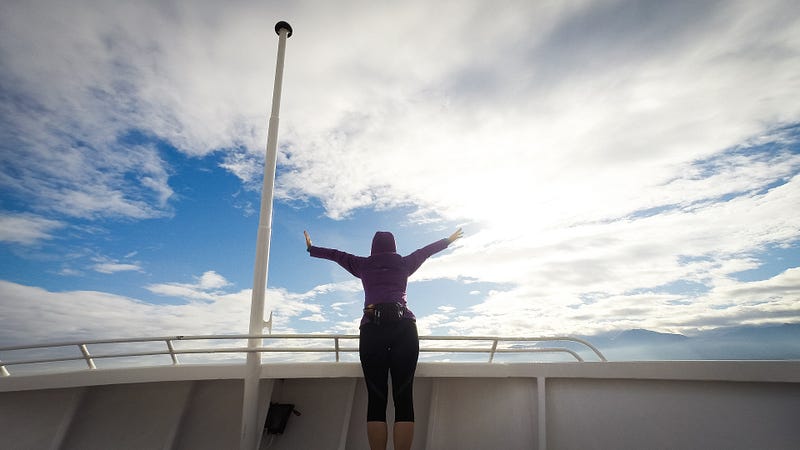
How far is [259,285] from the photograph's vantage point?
489 cm

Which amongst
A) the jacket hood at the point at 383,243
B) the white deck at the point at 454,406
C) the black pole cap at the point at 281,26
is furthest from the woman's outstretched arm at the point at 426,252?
the black pole cap at the point at 281,26

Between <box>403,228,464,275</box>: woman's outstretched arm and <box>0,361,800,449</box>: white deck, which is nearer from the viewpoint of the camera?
<box>0,361,800,449</box>: white deck

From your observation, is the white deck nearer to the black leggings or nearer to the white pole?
the white pole

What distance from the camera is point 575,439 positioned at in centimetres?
394

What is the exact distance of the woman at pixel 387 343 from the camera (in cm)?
345

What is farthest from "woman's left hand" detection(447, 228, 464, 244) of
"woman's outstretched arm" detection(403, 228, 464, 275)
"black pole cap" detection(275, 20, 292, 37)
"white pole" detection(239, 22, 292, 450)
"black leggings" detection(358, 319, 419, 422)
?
"black pole cap" detection(275, 20, 292, 37)

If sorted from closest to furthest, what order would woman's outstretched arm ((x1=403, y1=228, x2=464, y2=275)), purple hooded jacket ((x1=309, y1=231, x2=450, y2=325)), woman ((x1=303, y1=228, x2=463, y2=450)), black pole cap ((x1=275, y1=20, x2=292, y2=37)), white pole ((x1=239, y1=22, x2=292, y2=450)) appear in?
woman ((x1=303, y1=228, x2=463, y2=450)) → purple hooded jacket ((x1=309, y1=231, x2=450, y2=325)) → woman's outstretched arm ((x1=403, y1=228, x2=464, y2=275)) → white pole ((x1=239, y1=22, x2=292, y2=450)) → black pole cap ((x1=275, y1=20, x2=292, y2=37))

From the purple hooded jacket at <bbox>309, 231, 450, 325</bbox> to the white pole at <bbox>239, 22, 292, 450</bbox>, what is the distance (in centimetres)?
107

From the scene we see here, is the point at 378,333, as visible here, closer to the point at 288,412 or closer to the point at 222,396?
the point at 288,412

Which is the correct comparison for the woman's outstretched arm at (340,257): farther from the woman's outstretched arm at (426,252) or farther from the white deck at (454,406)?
the white deck at (454,406)

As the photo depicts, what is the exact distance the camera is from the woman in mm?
3446

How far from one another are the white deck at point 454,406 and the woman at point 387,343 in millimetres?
940

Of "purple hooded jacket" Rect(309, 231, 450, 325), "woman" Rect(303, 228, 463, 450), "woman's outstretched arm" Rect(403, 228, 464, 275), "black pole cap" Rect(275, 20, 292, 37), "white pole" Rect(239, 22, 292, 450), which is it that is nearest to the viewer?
"woman" Rect(303, 228, 463, 450)

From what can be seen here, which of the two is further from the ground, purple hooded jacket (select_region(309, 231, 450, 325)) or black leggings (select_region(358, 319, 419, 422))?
purple hooded jacket (select_region(309, 231, 450, 325))
